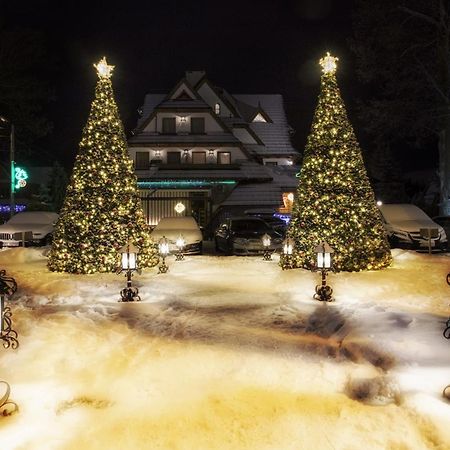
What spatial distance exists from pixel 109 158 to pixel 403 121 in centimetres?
1888

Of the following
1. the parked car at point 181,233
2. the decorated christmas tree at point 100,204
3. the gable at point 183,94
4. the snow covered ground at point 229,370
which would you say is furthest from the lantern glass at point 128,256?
the gable at point 183,94

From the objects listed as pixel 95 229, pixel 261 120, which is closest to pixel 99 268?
pixel 95 229

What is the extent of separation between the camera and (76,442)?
3838 mm

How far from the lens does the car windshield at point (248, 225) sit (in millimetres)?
18469

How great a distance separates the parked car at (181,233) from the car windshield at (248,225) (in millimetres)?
1498

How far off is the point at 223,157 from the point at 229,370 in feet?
92.2

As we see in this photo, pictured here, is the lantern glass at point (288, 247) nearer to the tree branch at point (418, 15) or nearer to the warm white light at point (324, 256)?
the warm white light at point (324, 256)

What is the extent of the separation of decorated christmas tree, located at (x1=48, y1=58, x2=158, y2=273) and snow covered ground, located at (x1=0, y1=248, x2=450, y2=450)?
2446 mm

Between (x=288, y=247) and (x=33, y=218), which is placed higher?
(x=33, y=218)

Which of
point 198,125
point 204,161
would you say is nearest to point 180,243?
point 204,161

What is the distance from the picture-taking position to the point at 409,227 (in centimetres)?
1770

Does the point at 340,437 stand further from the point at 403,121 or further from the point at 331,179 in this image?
the point at 403,121

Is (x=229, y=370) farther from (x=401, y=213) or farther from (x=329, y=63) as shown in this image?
(x=401, y=213)

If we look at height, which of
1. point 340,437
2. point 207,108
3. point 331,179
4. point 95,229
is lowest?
point 340,437
